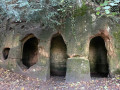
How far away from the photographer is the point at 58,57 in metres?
8.19

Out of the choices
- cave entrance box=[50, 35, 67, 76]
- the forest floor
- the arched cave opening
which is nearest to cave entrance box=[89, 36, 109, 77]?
cave entrance box=[50, 35, 67, 76]

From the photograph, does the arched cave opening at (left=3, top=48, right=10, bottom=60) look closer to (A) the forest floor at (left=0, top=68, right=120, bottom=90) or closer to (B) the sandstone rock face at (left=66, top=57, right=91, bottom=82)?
(A) the forest floor at (left=0, top=68, right=120, bottom=90)

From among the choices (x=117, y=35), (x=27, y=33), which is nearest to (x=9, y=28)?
→ (x=27, y=33)

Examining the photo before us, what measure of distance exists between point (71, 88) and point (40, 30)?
3279 mm

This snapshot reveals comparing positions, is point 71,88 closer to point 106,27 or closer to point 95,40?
point 106,27

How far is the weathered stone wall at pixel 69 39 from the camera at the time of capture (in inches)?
215

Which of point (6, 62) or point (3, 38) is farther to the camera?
point (3, 38)

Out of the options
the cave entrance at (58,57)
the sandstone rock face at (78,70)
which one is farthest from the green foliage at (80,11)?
the cave entrance at (58,57)

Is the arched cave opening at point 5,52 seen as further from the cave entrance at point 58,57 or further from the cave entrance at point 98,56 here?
the cave entrance at point 98,56

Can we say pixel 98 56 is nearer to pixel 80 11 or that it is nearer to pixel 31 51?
pixel 80 11

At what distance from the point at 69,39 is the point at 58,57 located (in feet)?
8.89

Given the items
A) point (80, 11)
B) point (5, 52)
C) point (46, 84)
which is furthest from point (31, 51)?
point (80, 11)

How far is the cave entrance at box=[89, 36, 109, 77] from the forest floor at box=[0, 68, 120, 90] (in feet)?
7.81

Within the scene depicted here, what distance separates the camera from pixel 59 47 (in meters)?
8.29
